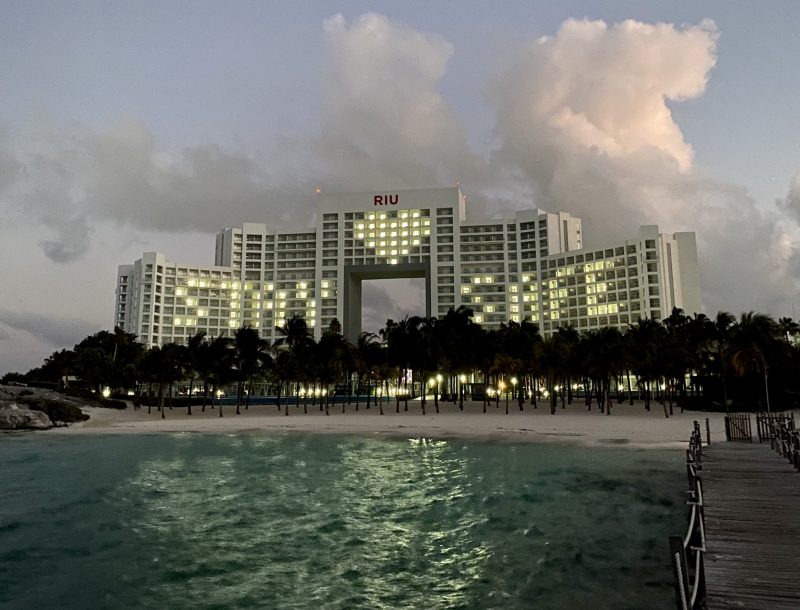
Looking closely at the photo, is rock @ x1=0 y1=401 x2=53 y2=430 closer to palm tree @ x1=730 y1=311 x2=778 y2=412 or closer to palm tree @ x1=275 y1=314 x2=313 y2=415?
palm tree @ x1=275 y1=314 x2=313 y2=415

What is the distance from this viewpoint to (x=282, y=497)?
981 inches

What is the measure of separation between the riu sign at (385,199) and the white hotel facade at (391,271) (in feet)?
1.45

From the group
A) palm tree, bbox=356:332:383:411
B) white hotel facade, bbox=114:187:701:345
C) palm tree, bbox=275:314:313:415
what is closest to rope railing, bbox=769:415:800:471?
palm tree, bbox=275:314:313:415

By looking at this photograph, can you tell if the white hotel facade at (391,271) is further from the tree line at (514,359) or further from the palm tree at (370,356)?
the palm tree at (370,356)

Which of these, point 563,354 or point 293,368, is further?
point 293,368

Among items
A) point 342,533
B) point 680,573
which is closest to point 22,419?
point 342,533

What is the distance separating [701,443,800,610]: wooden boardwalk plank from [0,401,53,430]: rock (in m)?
67.6

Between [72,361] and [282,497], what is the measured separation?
362ft

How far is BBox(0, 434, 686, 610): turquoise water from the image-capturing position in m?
13.6

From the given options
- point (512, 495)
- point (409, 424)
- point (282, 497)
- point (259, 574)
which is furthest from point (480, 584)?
point (409, 424)

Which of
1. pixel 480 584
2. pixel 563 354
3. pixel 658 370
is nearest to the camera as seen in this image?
pixel 480 584

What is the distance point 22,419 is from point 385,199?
140898mm

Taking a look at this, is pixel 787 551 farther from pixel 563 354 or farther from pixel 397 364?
pixel 397 364

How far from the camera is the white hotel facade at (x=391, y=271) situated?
17562 centimetres
